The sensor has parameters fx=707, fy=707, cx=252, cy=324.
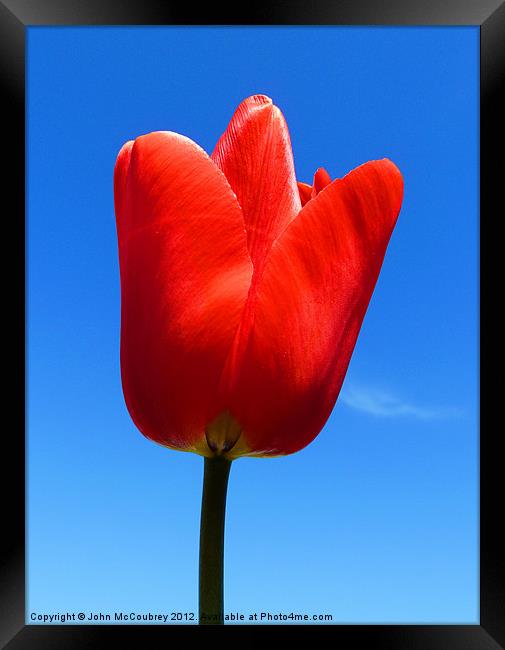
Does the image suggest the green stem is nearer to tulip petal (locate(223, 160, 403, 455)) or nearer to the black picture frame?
tulip petal (locate(223, 160, 403, 455))

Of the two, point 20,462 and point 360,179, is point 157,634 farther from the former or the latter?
point 360,179

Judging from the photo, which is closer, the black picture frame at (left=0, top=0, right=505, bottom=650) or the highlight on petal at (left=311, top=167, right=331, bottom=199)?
the highlight on petal at (left=311, top=167, right=331, bottom=199)

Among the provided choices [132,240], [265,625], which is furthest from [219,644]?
[132,240]

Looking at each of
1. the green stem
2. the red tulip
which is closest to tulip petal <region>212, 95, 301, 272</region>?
the red tulip

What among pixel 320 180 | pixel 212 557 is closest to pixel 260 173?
pixel 320 180

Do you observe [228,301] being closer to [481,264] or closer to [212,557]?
[212,557]

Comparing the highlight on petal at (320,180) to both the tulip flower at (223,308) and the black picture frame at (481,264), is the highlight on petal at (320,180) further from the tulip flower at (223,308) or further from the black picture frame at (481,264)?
the black picture frame at (481,264)

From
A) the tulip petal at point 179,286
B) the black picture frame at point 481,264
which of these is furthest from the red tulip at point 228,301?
the black picture frame at point 481,264
